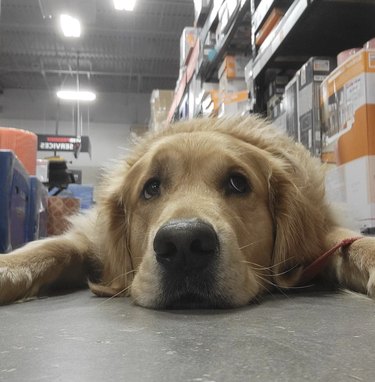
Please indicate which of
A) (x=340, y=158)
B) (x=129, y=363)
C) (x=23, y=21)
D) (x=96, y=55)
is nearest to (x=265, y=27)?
(x=340, y=158)

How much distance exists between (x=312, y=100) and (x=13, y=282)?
168cm

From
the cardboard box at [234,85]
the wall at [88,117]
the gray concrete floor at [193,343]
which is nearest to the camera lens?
the gray concrete floor at [193,343]

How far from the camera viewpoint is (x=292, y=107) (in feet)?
8.94

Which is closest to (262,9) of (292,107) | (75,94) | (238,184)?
(292,107)

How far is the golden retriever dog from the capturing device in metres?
1.23

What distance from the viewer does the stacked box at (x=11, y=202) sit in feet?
7.43

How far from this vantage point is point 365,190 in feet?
6.40

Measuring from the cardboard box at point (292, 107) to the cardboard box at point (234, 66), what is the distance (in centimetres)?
123

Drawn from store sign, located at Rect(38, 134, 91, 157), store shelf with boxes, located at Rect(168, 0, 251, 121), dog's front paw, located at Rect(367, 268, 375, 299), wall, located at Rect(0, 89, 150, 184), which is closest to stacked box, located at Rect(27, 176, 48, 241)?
store shelf with boxes, located at Rect(168, 0, 251, 121)

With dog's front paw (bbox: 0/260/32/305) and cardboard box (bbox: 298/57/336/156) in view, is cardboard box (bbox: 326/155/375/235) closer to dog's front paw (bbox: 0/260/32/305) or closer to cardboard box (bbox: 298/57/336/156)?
cardboard box (bbox: 298/57/336/156)

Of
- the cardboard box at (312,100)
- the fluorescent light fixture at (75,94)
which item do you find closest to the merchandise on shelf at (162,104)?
the fluorescent light fixture at (75,94)

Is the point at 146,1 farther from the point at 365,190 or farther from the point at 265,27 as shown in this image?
the point at 365,190

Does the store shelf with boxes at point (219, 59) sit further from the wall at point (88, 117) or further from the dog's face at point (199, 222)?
the wall at point (88, 117)

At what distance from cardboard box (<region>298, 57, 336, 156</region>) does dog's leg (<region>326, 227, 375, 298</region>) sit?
3.16 feet
